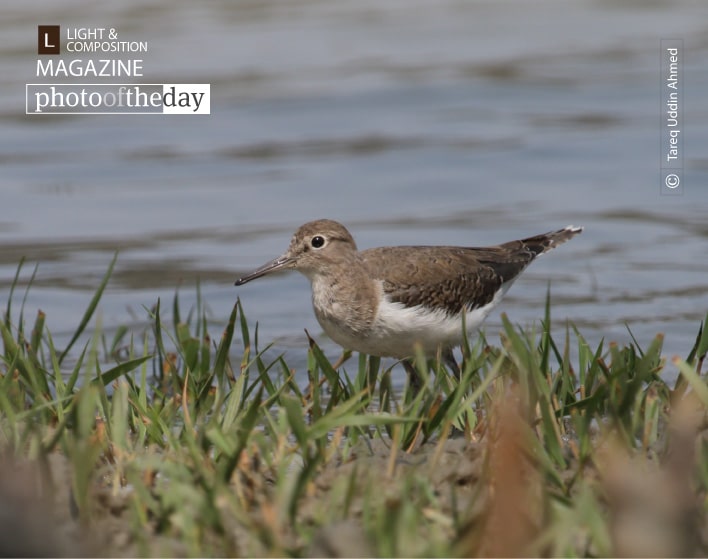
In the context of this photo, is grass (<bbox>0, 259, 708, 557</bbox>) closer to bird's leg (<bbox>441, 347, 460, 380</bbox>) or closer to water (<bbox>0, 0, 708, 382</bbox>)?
bird's leg (<bbox>441, 347, 460, 380</bbox>)

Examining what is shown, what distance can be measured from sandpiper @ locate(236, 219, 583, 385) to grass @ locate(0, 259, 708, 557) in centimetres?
73

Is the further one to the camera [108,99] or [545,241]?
[108,99]

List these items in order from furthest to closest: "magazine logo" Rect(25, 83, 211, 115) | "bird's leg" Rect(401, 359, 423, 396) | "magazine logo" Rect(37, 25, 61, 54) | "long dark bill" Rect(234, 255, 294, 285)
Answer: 1. "magazine logo" Rect(37, 25, 61, 54)
2. "magazine logo" Rect(25, 83, 211, 115)
3. "long dark bill" Rect(234, 255, 294, 285)
4. "bird's leg" Rect(401, 359, 423, 396)

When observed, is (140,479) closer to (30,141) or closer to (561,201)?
(561,201)

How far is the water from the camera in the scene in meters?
10.3

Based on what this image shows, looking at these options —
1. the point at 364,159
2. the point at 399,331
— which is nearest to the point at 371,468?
the point at 399,331

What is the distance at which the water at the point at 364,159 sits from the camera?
1026 centimetres

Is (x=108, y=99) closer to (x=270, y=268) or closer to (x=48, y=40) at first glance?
(x=48, y=40)

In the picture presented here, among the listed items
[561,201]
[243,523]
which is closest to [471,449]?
[243,523]

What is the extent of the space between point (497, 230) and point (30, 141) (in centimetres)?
657

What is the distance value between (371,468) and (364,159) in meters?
9.54

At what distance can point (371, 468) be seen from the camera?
4492 mm

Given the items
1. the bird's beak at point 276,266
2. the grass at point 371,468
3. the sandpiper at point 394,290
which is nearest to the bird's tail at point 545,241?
the sandpiper at point 394,290

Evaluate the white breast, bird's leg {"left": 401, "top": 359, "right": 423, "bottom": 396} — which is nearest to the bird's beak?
the white breast
